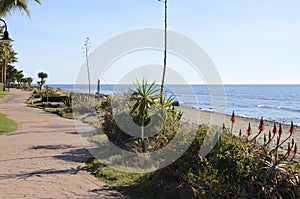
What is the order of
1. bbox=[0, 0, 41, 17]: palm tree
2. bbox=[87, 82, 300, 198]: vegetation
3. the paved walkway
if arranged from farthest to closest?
1. bbox=[0, 0, 41, 17]: palm tree
2. the paved walkway
3. bbox=[87, 82, 300, 198]: vegetation

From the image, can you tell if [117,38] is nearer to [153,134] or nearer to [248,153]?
[153,134]

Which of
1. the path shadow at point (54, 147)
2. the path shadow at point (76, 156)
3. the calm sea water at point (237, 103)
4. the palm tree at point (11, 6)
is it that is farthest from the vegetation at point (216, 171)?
the palm tree at point (11, 6)

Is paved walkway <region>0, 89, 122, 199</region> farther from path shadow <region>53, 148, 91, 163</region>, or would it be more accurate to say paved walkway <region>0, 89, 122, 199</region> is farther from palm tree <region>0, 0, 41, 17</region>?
palm tree <region>0, 0, 41, 17</region>

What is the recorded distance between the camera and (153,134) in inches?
309

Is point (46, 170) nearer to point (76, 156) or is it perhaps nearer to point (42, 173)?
point (42, 173)

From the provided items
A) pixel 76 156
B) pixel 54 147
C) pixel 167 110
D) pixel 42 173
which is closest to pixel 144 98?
pixel 167 110

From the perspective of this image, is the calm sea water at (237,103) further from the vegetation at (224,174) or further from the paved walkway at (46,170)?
the vegetation at (224,174)

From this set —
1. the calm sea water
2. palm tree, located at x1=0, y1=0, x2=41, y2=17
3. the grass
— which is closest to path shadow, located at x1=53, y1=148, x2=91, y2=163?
the grass

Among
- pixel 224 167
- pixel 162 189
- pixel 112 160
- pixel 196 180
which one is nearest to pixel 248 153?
pixel 224 167

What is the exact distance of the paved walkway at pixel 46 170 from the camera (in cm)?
557

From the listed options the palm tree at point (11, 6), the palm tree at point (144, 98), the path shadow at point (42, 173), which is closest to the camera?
the path shadow at point (42, 173)

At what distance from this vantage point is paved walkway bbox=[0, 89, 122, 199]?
5.57 meters

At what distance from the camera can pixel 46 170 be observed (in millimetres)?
7020

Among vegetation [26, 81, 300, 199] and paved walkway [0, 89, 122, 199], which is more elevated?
vegetation [26, 81, 300, 199]
